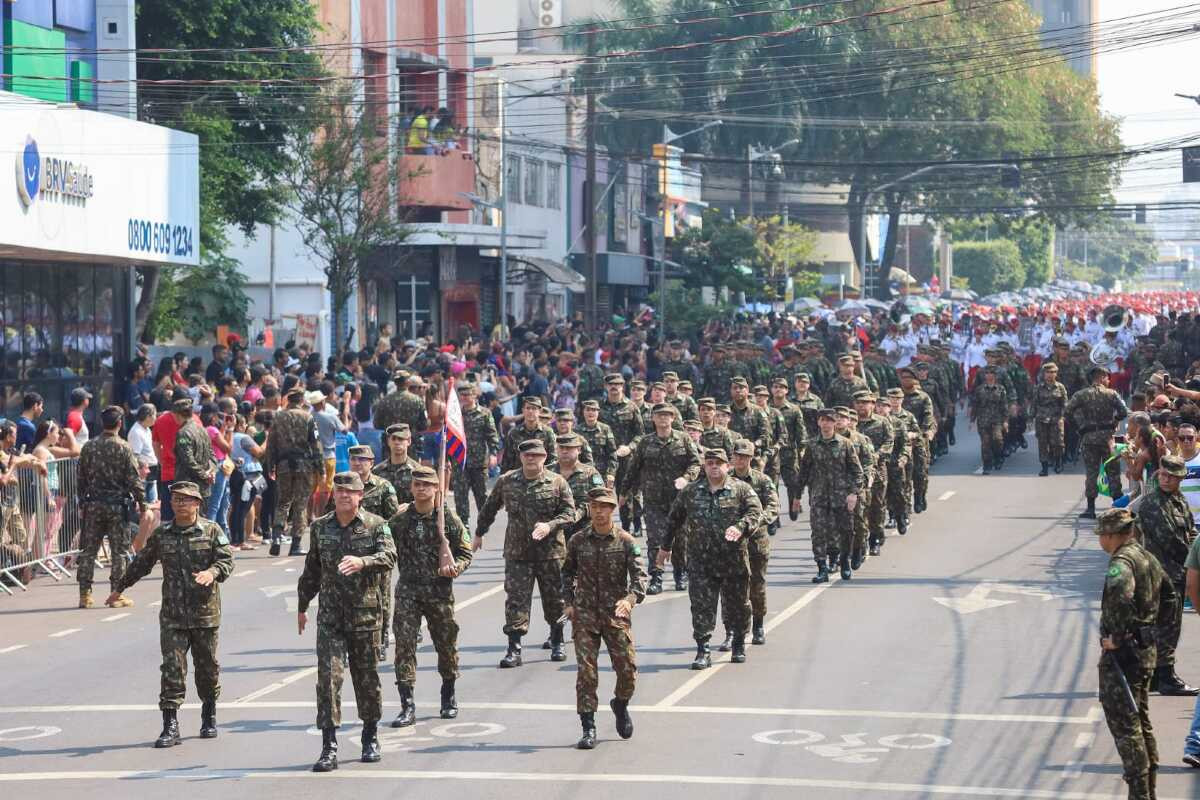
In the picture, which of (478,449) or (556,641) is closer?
(556,641)

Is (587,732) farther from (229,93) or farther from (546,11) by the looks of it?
(546,11)

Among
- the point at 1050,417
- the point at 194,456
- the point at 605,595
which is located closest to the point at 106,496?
the point at 194,456

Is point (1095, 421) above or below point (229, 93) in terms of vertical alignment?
below

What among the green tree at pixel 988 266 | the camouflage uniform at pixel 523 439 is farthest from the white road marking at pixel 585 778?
the green tree at pixel 988 266

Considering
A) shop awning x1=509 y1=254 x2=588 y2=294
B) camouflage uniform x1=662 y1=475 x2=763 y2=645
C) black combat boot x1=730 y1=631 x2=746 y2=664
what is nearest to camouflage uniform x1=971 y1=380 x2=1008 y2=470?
camouflage uniform x1=662 y1=475 x2=763 y2=645

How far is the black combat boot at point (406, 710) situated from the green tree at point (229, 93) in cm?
2501

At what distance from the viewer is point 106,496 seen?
19.0 m

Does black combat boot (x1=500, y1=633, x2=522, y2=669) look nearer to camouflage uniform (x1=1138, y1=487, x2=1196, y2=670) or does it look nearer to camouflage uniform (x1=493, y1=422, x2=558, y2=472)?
camouflage uniform (x1=493, y1=422, x2=558, y2=472)

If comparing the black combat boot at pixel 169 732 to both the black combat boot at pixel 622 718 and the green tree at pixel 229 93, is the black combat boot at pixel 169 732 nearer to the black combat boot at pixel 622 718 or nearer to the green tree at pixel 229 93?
the black combat boot at pixel 622 718

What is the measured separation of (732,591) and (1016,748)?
3664 mm

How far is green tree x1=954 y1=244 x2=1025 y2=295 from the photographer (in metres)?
142

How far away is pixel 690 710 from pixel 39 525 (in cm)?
941

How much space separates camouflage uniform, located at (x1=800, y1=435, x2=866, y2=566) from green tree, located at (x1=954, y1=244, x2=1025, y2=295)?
12361 centimetres

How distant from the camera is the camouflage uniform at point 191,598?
518 inches
